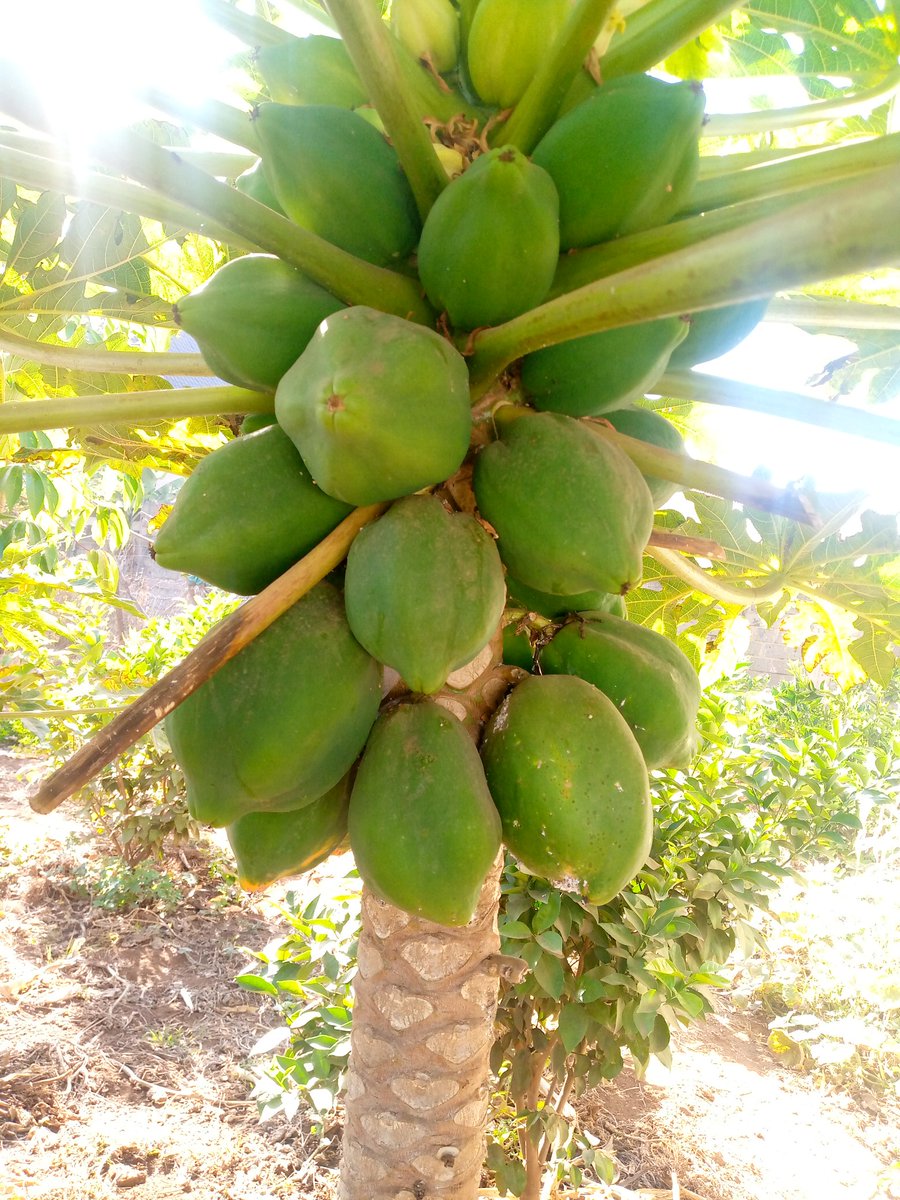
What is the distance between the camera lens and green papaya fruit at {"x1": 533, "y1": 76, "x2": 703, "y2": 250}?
89cm

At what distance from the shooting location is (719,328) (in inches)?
39.9

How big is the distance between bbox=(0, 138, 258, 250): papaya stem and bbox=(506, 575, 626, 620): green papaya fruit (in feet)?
1.58

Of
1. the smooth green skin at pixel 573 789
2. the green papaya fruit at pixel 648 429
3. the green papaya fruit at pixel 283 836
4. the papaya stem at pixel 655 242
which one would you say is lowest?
the green papaya fruit at pixel 283 836

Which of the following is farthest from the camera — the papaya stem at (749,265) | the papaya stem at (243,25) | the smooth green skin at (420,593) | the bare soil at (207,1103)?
the bare soil at (207,1103)

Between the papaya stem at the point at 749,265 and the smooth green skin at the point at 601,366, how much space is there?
8 centimetres

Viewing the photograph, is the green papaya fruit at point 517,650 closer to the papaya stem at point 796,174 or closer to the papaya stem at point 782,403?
the papaya stem at point 782,403

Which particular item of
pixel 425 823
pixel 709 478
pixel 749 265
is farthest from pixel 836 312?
pixel 425 823

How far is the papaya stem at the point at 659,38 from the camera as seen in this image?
0.98 metres

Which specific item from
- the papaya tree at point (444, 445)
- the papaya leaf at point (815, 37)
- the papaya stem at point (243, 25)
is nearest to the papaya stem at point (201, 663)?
the papaya tree at point (444, 445)

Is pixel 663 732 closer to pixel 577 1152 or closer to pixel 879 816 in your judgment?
pixel 577 1152

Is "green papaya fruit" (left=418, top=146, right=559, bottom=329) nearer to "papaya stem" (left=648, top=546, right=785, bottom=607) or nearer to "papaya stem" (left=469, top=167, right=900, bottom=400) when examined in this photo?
"papaya stem" (left=469, top=167, right=900, bottom=400)

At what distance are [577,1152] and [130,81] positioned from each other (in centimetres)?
323

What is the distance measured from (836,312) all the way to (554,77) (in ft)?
1.97

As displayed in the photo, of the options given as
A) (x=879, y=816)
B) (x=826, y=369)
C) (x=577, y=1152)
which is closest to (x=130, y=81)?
(x=826, y=369)
